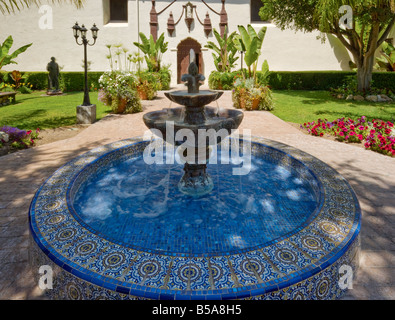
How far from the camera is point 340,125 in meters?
9.71

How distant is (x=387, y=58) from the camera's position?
2309cm

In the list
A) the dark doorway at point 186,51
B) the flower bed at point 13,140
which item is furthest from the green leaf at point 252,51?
the dark doorway at point 186,51

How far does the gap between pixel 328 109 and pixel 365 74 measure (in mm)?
6040

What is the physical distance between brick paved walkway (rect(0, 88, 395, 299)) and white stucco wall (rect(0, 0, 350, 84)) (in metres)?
15.7

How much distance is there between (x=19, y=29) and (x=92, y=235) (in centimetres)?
2719

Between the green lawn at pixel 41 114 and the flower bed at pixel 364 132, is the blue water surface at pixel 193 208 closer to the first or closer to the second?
the flower bed at pixel 364 132

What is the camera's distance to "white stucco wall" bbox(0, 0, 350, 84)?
921 inches

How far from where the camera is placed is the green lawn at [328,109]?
13.0 meters

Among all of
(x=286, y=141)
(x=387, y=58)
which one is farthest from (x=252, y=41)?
(x=387, y=58)

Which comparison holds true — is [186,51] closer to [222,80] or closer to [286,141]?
[222,80]

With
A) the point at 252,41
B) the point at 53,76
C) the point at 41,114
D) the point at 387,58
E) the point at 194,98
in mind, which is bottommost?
the point at 41,114

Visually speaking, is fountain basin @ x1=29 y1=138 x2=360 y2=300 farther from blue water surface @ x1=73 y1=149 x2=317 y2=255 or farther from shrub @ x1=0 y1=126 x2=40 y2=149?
shrub @ x1=0 y1=126 x2=40 y2=149
